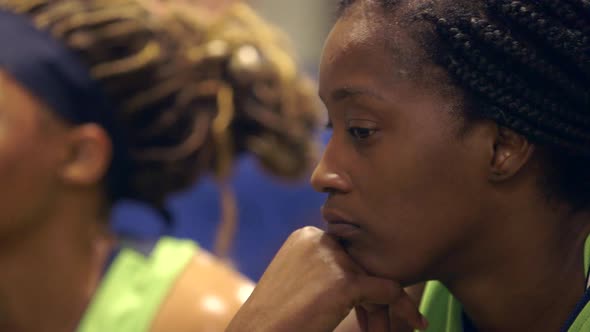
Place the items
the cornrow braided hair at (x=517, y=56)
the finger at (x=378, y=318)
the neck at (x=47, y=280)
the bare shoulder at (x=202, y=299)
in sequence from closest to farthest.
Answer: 1. the cornrow braided hair at (x=517, y=56)
2. the finger at (x=378, y=318)
3. the bare shoulder at (x=202, y=299)
4. the neck at (x=47, y=280)

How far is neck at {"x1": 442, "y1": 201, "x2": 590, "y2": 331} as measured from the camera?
0.97m

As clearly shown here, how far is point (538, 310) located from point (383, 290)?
16 cm

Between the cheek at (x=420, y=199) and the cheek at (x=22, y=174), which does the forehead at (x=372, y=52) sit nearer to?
the cheek at (x=420, y=199)

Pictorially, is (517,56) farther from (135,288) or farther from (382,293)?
(135,288)

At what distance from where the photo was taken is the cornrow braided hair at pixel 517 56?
0.92m

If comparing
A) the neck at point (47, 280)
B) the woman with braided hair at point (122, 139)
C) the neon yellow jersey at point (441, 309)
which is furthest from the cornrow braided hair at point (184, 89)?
the neon yellow jersey at point (441, 309)

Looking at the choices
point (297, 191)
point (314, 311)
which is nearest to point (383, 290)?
point (314, 311)

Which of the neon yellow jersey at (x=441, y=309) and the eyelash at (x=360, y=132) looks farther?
the neon yellow jersey at (x=441, y=309)

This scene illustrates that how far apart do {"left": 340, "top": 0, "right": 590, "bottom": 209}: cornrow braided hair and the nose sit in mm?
135

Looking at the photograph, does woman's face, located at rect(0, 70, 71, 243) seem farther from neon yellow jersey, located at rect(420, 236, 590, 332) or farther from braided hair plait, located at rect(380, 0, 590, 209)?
braided hair plait, located at rect(380, 0, 590, 209)

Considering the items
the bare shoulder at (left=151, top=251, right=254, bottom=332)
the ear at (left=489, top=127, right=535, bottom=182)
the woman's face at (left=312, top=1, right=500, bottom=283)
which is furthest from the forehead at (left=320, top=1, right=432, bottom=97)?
the bare shoulder at (left=151, top=251, right=254, bottom=332)

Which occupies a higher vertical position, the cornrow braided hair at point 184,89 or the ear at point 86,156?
the cornrow braided hair at point 184,89

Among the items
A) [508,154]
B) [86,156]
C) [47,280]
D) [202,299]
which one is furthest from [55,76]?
[508,154]

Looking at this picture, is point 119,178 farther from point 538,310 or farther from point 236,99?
point 538,310
